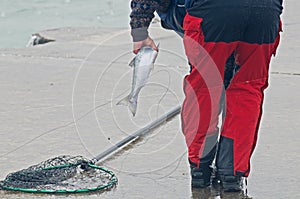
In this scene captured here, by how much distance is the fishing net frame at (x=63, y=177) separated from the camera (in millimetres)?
4219

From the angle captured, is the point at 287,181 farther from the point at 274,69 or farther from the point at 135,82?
the point at 274,69

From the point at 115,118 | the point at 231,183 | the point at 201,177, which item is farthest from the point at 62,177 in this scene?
the point at 115,118

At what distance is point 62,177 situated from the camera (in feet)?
14.4

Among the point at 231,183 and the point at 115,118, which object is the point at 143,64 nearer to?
the point at 231,183

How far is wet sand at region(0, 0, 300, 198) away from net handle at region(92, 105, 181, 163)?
57 millimetres

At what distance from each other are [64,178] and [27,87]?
7.93 feet

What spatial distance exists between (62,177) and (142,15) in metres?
1.03

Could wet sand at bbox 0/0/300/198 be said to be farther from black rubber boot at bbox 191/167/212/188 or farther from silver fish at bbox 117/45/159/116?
silver fish at bbox 117/45/159/116

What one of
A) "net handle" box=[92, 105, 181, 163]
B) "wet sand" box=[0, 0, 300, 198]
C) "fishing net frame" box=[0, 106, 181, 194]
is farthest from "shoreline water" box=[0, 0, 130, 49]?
"fishing net frame" box=[0, 106, 181, 194]

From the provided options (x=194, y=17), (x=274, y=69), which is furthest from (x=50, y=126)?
(x=274, y=69)

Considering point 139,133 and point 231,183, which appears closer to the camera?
point 231,183

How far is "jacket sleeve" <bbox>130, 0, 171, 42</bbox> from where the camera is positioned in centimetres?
402

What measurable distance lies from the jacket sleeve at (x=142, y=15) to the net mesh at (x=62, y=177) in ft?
2.73

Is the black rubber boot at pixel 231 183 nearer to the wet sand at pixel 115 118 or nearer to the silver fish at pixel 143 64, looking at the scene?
the wet sand at pixel 115 118
